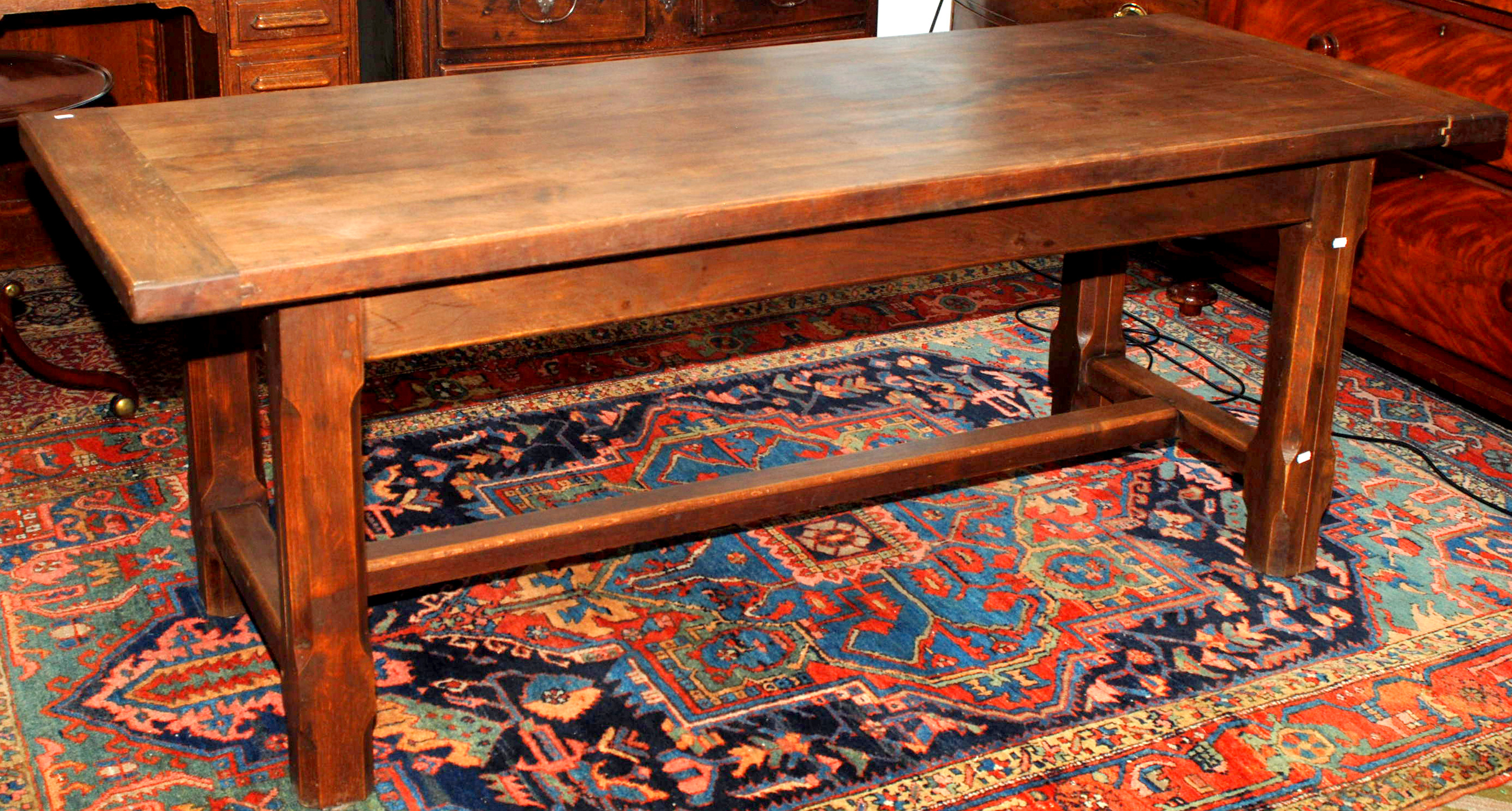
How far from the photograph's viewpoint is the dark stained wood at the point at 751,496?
88.9 inches

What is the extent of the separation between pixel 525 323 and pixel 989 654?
1.02 meters

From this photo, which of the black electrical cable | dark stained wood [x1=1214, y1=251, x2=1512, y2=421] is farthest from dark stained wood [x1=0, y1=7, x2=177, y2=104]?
dark stained wood [x1=1214, y1=251, x2=1512, y2=421]

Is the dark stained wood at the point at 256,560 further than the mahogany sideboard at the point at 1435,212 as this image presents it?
No

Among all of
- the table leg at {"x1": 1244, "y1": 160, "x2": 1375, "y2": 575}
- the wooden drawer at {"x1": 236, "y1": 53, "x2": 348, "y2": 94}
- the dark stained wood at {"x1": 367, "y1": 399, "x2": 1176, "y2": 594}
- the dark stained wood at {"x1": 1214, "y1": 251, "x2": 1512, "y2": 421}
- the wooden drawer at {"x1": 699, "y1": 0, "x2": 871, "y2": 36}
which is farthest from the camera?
the wooden drawer at {"x1": 699, "y1": 0, "x2": 871, "y2": 36}

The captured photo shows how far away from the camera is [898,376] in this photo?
3.55 metres

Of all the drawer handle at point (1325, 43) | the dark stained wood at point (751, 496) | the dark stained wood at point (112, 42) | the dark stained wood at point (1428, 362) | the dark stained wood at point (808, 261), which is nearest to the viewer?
the dark stained wood at point (808, 261)

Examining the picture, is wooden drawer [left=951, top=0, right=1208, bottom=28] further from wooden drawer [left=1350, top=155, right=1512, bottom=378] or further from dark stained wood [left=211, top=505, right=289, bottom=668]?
dark stained wood [left=211, top=505, right=289, bottom=668]

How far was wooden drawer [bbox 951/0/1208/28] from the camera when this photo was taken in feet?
12.7

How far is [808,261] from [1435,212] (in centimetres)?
197

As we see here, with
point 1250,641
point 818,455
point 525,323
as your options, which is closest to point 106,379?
point 818,455

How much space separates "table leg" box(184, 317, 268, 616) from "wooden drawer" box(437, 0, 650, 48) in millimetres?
1760

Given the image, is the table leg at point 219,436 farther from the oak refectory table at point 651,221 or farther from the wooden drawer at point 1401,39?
the wooden drawer at point 1401,39

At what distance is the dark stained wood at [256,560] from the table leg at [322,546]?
0.06 meters

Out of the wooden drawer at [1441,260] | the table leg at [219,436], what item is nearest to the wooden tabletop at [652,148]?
the table leg at [219,436]
